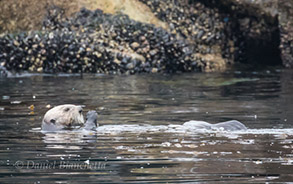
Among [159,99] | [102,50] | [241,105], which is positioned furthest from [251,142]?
[102,50]

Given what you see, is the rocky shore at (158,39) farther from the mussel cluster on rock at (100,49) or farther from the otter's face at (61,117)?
the otter's face at (61,117)

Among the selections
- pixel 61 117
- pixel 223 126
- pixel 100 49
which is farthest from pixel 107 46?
pixel 223 126

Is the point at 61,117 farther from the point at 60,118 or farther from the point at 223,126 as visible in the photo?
the point at 223,126

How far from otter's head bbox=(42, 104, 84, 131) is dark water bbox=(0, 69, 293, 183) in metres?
0.31

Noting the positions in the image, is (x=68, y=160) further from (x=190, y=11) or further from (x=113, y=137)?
(x=190, y=11)

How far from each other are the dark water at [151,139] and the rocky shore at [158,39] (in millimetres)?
5743

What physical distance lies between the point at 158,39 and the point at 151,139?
15.3m

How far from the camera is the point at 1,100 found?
1611 centimetres

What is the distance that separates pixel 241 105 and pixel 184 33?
1202 cm

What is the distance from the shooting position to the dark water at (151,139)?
7535mm

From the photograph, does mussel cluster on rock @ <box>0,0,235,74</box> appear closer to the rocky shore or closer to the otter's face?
the rocky shore

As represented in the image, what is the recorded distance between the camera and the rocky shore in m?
24.5

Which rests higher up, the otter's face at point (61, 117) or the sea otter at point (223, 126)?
the otter's face at point (61, 117)

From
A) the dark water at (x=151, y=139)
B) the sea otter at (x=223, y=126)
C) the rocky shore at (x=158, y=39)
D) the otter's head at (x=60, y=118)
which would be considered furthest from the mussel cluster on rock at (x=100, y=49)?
the sea otter at (x=223, y=126)
